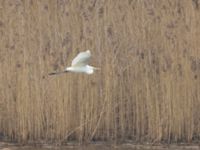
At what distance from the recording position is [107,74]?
5.76m

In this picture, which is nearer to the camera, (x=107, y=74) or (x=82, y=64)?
(x=82, y=64)

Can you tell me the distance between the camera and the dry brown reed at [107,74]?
572 centimetres

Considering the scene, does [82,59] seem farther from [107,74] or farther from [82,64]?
[107,74]

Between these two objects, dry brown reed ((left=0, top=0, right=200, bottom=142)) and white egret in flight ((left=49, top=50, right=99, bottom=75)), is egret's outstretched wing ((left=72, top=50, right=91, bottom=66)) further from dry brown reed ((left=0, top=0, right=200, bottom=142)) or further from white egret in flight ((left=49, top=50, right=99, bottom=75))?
dry brown reed ((left=0, top=0, right=200, bottom=142))

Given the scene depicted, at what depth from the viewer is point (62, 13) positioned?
5867 millimetres

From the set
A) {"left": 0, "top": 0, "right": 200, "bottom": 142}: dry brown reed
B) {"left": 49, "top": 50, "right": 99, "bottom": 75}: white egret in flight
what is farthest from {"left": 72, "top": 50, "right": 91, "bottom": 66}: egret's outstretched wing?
{"left": 0, "top": 0, "right": 200, "bottom": 142}: dry brown reed

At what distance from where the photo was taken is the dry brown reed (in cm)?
572

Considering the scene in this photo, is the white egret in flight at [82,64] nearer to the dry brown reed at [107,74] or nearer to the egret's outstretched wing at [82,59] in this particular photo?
the egret's outstretched wing at [82,59]

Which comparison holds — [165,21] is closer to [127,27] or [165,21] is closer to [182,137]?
[127,27]

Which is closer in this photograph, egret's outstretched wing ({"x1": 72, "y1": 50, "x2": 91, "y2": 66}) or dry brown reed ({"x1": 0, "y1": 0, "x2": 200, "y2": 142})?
egret's outstretched wing ({"x1": 72, "y1": 50, "x2": 91, "y2": 66})

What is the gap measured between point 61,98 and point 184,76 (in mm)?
1123

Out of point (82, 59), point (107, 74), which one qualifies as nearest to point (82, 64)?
point (82, 59)

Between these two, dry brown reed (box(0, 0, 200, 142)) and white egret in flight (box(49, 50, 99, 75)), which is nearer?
white egret in flight (box(49, 50, 99, 75))

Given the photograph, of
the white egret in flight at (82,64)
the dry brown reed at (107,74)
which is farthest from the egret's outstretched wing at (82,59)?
the dry brown reed at (107,74)
